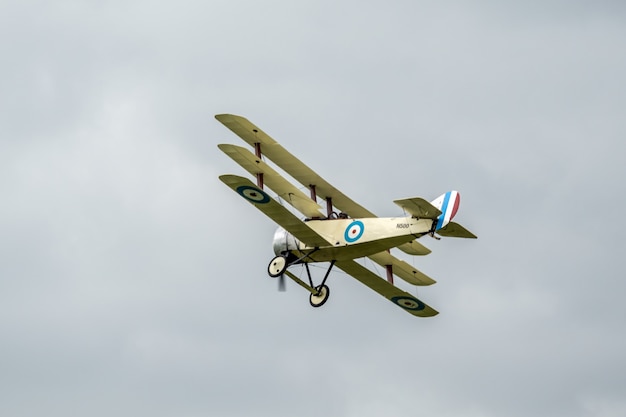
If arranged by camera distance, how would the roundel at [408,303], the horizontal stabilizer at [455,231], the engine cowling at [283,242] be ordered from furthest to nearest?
1. the roundel at [408,303]
2. the engine cowling at [283,242]
3. the horizontal stabilizer at [455,231]

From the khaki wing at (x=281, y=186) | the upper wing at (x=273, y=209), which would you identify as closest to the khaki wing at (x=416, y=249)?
the khaki wing at (x=281, y=186)

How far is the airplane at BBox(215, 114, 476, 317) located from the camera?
4741cm

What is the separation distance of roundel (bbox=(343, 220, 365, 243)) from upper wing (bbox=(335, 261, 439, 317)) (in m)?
2.35

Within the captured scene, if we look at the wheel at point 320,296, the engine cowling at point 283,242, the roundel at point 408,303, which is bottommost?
the wheel at point 320,296

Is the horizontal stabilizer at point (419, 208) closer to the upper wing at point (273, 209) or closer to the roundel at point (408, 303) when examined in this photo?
the upper wing at point (273, 209)

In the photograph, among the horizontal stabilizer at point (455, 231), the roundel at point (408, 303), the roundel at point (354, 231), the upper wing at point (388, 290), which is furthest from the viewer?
the roundel at point (408, 303)

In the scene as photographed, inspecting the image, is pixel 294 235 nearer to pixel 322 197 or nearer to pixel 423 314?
pixel 322 197

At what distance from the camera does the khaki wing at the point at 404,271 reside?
53188mm

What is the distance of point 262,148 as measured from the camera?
5006 cm

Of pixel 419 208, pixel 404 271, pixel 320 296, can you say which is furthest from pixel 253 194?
pixel 404 271

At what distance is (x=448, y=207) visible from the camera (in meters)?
47.2

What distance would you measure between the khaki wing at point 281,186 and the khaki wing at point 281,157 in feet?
1.32

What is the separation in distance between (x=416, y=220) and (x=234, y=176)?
16.7 feet

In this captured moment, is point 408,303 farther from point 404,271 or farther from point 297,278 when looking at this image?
point 297,278
